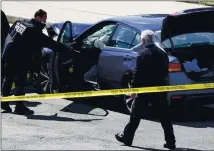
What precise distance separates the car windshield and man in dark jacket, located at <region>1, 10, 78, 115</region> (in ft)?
6.00

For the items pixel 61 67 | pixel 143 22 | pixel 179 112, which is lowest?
pixel 179 112

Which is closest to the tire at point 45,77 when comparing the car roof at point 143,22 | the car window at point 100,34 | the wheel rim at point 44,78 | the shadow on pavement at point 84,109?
the wheel rim at point 44,78

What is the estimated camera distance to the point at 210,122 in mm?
9961

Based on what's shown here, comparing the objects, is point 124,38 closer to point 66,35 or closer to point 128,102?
point 128,102

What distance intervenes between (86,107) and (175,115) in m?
1.57

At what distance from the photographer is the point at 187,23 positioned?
10000 mm

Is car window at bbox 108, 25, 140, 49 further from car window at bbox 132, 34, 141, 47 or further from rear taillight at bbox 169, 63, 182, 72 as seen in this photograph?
rear taillight at bbox 169, 63, 182, 72

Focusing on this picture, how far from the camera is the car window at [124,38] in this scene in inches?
406

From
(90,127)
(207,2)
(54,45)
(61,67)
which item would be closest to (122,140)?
(90,127)

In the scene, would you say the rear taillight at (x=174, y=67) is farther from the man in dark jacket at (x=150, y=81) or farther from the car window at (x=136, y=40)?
the man in dark jacket at (x=150, y=81)

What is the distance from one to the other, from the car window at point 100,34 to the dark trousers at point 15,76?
1.32 metres

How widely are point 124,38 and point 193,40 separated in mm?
1138

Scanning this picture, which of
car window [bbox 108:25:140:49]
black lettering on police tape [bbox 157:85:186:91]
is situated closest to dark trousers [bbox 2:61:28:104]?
car window [bbox 108:25:140:49]

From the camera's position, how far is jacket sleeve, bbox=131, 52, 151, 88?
8.29 metres
